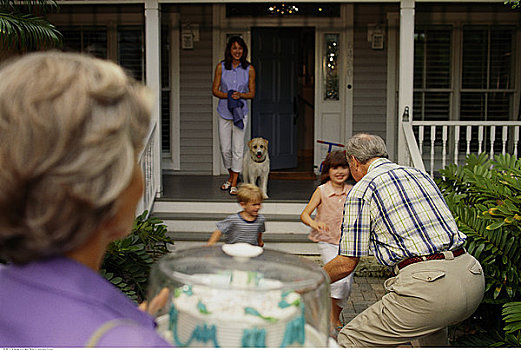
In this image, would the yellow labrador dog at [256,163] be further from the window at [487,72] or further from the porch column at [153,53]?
the window at [487,72]

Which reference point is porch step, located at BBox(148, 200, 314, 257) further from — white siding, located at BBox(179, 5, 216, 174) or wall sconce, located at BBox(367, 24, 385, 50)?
wall sconce, located at BBox(367, 24, 385, 50)

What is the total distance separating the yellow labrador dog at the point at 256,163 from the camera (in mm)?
7547

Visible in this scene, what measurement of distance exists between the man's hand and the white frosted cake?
1982 mm

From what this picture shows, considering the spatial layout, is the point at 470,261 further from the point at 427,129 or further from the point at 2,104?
the point at 427,129

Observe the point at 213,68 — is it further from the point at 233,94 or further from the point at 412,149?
A: the point at 412,149

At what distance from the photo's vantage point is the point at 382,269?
650 centimetres

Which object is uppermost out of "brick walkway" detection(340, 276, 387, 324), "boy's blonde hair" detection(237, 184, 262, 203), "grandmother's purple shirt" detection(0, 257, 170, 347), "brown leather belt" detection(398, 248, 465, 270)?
"grandmother's purple shirt" detection(0, 257, 170, 347)

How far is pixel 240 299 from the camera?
127 cm

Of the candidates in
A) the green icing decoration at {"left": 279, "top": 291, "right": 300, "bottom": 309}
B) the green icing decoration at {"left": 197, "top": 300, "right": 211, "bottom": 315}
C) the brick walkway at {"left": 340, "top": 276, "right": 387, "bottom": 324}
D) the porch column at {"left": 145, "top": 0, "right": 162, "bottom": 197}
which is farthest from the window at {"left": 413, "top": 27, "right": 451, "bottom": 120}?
the green icing decoration at {"left": 197, "top": 300, "right": 211, "bottom": 315}

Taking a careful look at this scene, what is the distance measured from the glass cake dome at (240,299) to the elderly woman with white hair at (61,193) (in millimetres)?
270

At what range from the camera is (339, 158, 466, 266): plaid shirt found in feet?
10.3

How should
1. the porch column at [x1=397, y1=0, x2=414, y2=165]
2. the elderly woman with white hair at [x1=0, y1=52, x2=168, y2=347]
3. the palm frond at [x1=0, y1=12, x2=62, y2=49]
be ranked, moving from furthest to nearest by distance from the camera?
the porch column at [x1=397, y1=0, x2=414, y2=165], the palm frond at [x1=0, y1=12, x2=62, y2=49], the elderly woman with white hair at [x1=0, y1=52, x2=168, y2=347]

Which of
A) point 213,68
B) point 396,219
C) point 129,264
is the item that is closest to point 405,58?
point 213,68

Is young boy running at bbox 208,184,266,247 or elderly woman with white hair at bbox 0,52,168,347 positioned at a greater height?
elderly woman with white hair at bbox 0,52,168,347
